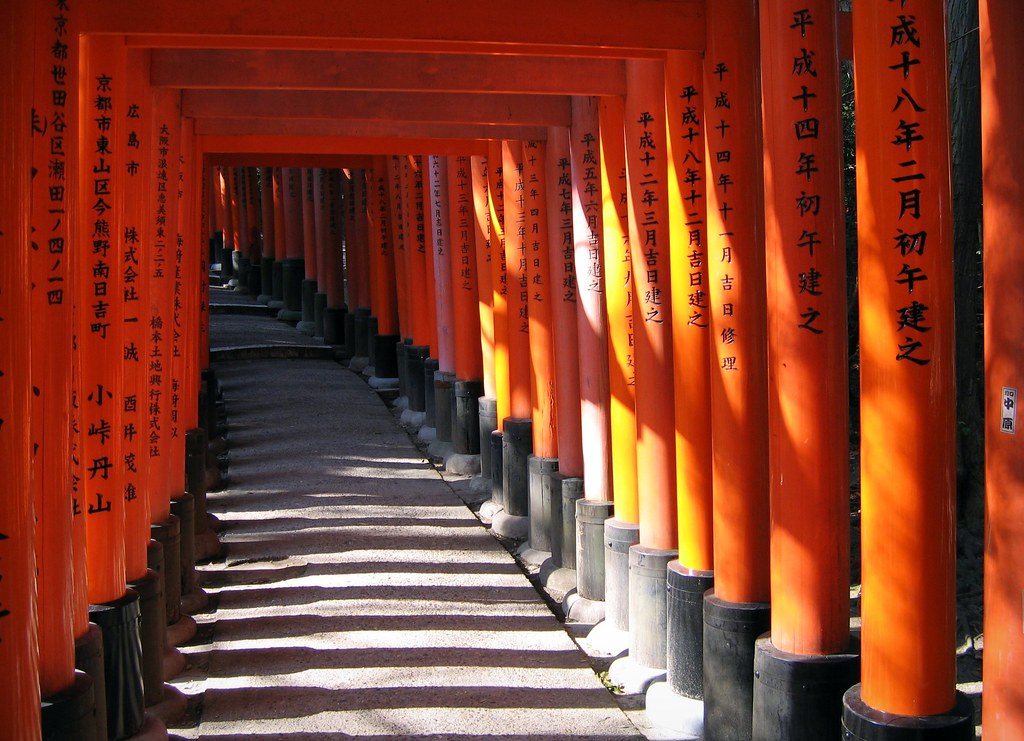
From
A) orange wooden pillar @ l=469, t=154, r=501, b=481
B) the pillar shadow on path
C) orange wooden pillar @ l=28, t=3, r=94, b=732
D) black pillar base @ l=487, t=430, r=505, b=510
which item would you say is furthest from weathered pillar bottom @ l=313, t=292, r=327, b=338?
orange wooden pillar @ l=28, t=3, r=94, b=732

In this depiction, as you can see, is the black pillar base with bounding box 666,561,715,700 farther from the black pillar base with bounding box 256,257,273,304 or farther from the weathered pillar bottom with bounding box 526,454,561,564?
the black pillar base with bounding box 256,257,273,304

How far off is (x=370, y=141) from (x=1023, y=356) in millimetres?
6608

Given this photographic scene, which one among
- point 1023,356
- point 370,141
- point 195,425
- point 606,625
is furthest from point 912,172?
point 195,425

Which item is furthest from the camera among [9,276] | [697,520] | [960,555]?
[960,555]

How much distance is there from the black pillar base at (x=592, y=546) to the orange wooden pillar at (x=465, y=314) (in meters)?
3.90

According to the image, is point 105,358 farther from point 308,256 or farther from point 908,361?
point 308,256

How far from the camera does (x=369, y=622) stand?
6953 millimetres

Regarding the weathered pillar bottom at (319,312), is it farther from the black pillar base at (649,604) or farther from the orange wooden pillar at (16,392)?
the orange wooden pillar at (16,392)

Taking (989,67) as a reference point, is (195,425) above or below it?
below

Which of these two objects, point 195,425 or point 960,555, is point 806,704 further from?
point 195,425

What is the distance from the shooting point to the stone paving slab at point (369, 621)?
5.61m

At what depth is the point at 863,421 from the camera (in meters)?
3.98

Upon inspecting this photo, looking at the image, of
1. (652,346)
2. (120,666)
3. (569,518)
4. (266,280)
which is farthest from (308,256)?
(120,666)

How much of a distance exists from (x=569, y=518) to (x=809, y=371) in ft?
11.8
